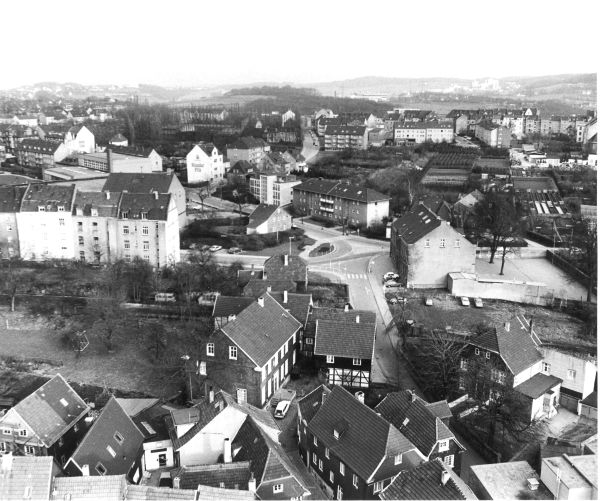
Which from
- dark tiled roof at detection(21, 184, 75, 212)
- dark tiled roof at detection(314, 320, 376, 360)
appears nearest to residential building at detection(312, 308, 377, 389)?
dark tiled roof at detection(314, 320, 376, 360)

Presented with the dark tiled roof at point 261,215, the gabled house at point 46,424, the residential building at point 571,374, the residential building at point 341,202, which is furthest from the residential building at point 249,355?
the residential building at point 341,202

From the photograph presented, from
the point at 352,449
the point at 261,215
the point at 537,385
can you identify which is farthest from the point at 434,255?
the point at 352,449

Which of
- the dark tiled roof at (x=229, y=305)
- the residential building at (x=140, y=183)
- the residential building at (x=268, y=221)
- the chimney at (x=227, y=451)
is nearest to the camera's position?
the chimney at (x=227, y=451)

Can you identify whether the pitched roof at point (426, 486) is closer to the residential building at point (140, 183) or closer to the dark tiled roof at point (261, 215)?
the dark tiled roof at point (261, 215)

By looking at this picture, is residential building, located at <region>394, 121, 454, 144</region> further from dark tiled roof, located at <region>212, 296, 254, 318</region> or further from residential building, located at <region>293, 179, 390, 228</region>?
dark tiled roof, located at <region>212, 296, 254, 318</region>

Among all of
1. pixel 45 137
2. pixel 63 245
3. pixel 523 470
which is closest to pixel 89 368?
pixel 63 245

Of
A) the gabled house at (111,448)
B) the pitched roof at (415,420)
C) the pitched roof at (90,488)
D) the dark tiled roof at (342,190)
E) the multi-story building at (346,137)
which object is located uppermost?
the multi-story building at (346,137)
